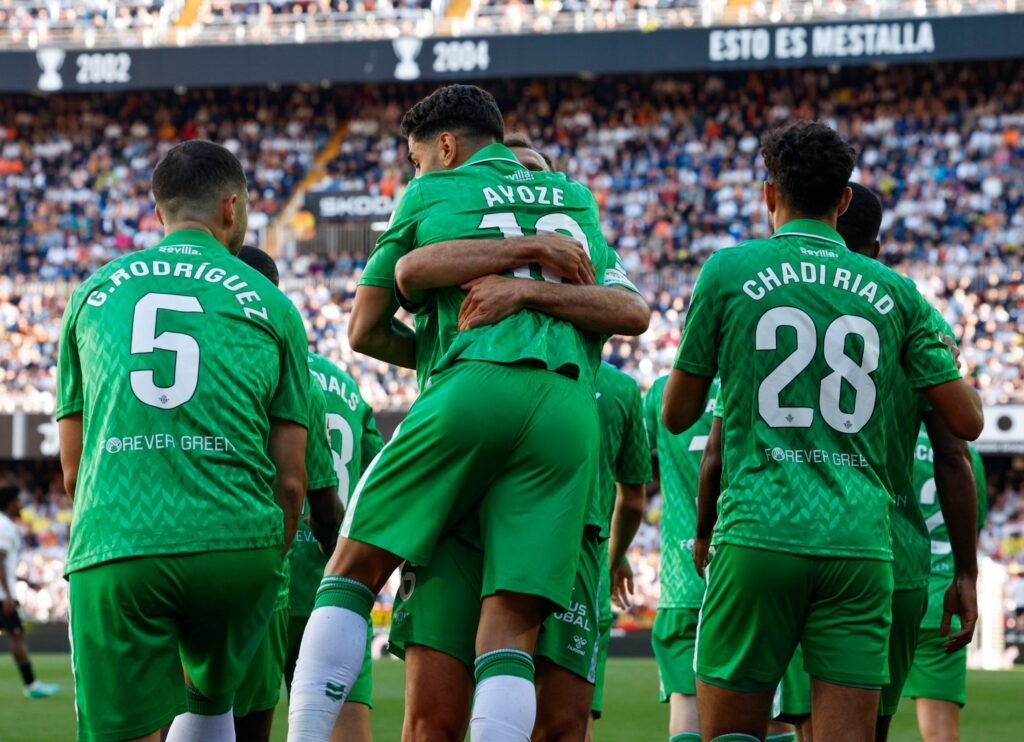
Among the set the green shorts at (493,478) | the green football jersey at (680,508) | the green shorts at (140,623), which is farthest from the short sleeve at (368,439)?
the green shorts at (493,478)

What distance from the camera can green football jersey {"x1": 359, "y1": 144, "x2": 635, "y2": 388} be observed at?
4.33 m

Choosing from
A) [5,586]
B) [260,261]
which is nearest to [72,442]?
[260,261]

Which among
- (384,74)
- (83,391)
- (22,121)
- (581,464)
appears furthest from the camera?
(22,121)

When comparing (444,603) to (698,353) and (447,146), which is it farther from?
(447,146)

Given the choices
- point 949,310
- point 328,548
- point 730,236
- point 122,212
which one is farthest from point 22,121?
point 328,548

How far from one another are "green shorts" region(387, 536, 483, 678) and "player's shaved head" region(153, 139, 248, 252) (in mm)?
1197

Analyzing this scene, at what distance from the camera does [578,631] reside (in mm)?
4645

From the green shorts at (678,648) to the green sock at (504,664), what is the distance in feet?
10.5

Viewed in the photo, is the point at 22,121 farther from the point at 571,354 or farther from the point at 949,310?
the point at 571,354

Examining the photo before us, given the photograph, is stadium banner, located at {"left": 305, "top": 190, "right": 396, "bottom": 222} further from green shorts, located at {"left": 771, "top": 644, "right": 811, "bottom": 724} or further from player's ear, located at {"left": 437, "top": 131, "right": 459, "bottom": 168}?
player's ear, located at {"left": 437, "top": 131, "right": 459, "bottom": 168}

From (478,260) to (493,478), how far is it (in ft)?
1.94

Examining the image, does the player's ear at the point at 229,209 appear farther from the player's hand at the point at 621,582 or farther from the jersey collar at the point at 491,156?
the player's hand at the point at 621,582

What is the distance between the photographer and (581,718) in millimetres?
4605

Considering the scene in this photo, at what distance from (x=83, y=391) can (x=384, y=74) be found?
2600 cm
